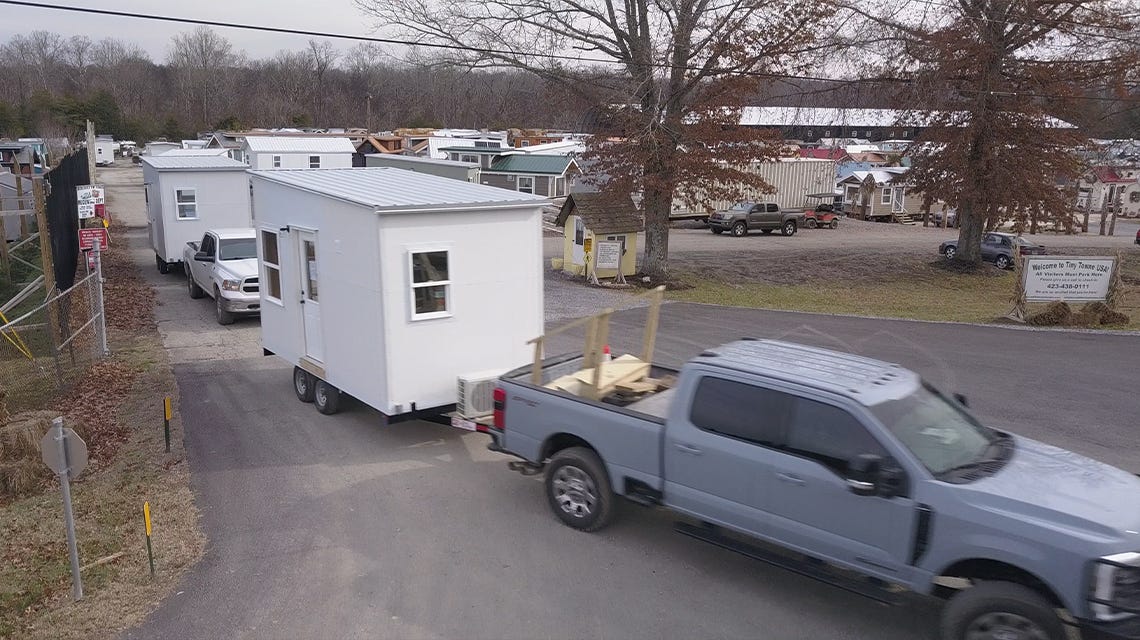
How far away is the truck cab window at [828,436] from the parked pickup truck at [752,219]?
1396 inches

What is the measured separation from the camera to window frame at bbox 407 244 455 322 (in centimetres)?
916

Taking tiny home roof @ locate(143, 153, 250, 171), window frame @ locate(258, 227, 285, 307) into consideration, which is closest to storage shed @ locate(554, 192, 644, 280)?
tiny home roof @ locate(143, 153, 250, 171)

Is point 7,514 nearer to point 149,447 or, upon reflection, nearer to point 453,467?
point 149,447

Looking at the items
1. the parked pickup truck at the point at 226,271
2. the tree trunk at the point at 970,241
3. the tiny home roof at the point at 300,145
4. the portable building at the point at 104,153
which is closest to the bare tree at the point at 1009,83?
the tree trunk at the point at 970,241

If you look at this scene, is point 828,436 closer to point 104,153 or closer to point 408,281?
point 408,281

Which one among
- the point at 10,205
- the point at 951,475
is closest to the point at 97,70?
the point at 10,205

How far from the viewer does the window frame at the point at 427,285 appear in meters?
9.16

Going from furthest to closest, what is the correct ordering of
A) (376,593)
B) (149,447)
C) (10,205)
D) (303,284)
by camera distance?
(10,205) < (303,284) < (149,447) < (376,593)

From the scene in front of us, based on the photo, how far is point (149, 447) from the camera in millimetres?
9875

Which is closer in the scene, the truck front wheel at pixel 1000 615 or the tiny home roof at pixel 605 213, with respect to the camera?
the truck front wheel at pixel 1000 615

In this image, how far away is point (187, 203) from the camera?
22844mm

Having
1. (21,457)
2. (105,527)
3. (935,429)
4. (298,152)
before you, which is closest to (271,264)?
(21,457)

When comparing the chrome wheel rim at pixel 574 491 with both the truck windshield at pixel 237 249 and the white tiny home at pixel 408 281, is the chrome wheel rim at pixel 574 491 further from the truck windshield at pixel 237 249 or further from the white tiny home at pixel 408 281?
the truck windshield at pixel 237 249

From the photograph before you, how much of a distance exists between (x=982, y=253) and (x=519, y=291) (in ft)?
99.2
